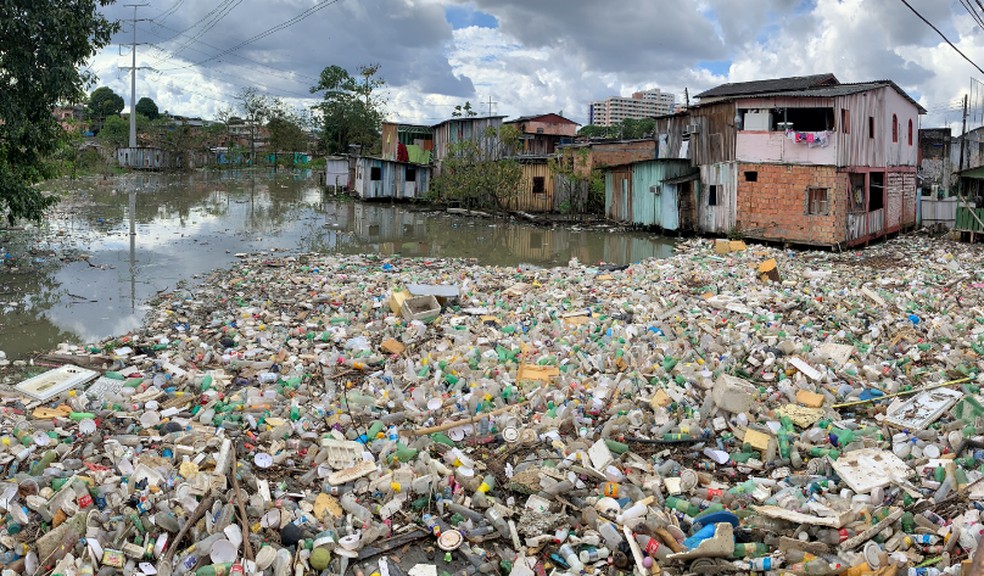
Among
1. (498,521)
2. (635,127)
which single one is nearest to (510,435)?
(498,521)

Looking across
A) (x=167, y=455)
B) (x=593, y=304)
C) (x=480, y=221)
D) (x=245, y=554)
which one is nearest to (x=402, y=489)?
(x=245, y=554)

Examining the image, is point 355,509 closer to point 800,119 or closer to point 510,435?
point 510,435

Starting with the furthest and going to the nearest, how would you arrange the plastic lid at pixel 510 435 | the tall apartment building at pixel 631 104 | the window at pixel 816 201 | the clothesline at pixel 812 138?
the tall apartment building at pixel 631 104 → the window at pixel 816 201 → the clothesline at pixel 812 138 → the plastic lid at pixel 510 435

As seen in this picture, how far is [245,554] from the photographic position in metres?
3.79

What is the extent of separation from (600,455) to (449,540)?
1.37 m

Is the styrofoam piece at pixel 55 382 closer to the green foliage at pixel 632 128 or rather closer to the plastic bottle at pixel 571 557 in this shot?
the plastic bottle at pixel 571 557

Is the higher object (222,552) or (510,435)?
(510,435)

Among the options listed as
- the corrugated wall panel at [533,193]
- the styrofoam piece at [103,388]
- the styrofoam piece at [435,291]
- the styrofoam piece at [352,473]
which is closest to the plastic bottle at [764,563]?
the styrofoam piece at [352,473]

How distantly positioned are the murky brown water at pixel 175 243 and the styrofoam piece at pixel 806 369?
796 centimetres

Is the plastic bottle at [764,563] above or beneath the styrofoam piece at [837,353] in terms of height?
beneath

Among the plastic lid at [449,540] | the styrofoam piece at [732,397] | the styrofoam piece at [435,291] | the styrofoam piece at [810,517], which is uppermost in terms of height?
the styrofoam piece at [435,291]

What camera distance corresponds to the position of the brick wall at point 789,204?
57.7ft

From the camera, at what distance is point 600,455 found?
5035 mm

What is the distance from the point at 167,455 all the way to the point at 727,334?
543cm
